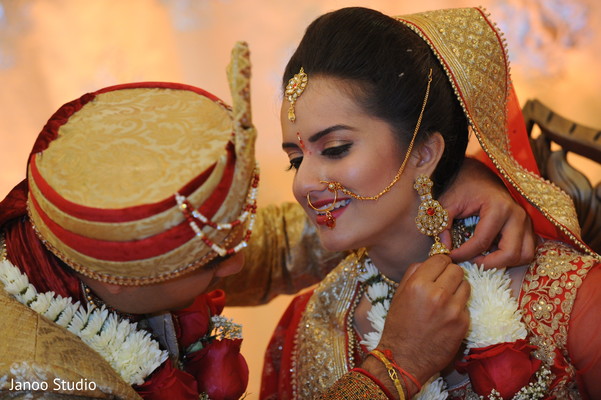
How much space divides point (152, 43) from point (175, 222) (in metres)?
2.65

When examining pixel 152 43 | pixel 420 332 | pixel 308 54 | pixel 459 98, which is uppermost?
pixel 152 43

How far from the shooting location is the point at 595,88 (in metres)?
4.12

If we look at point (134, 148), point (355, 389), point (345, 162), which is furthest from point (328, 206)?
point (134, 148)

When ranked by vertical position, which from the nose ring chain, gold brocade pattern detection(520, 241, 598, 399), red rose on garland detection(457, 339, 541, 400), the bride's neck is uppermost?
the nose ring chain

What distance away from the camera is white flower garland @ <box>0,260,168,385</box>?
139 cm

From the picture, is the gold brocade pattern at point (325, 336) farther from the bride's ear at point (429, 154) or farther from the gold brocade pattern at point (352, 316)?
the bride's ear at point (429, 154)

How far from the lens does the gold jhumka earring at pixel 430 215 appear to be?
5.42 feet

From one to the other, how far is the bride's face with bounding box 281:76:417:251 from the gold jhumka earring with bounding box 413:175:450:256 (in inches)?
1.2

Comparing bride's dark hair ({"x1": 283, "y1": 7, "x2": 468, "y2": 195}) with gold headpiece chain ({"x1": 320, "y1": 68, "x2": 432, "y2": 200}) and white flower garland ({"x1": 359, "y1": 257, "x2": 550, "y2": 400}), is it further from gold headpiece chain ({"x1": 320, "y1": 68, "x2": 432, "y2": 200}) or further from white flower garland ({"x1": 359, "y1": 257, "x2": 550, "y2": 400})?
white flower garland ({"x1": 359, "y1": 257, "x2": 550, "y2": 400})

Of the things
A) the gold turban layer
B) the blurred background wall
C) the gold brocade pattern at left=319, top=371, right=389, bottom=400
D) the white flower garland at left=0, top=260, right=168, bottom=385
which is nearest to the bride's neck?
the gold brocade pattern at left=319, top=371, right=389, bottom=400

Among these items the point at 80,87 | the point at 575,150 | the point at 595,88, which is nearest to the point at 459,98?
the point at 575,150

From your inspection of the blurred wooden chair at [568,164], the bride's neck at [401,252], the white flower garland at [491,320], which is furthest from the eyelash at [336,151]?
the blurred wooden chair at [568,164]

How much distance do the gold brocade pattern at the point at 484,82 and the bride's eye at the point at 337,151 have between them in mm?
313

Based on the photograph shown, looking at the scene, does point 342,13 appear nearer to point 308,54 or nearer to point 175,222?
point 308,54
